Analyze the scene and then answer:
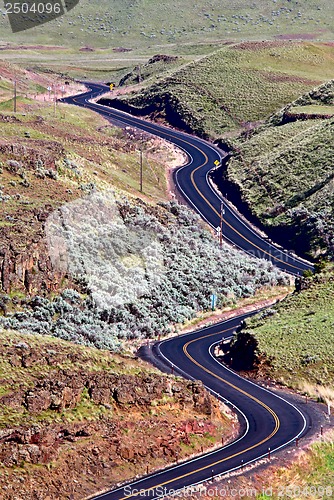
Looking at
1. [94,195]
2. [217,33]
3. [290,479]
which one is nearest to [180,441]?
[290,479]

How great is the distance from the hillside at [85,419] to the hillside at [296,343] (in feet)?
22.9

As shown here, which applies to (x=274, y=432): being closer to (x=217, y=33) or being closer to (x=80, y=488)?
(x=80, y=488)

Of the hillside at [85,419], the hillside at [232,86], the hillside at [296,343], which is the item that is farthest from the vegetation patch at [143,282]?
the hillside at [232,86]

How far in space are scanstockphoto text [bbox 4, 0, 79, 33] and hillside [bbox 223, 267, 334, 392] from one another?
143399 mm

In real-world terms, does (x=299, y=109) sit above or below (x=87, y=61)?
below

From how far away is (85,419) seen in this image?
1405 inches

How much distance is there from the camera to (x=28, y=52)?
17000 cm

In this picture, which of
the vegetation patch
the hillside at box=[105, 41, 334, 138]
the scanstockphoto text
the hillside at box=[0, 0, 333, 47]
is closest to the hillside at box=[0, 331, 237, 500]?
the vegetation patch

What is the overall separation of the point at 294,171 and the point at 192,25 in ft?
352

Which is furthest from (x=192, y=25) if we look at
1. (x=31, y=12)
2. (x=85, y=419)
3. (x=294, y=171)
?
(x=85, y=419)

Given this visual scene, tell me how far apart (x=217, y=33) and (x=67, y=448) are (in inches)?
6211

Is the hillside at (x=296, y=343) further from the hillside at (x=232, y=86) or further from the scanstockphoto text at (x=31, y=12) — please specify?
the scanstockphoto text at (x=31, y=12)

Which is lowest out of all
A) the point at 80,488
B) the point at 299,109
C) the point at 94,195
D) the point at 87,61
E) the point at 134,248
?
the point at 80,488

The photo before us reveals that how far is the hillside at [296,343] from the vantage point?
1815 inches
